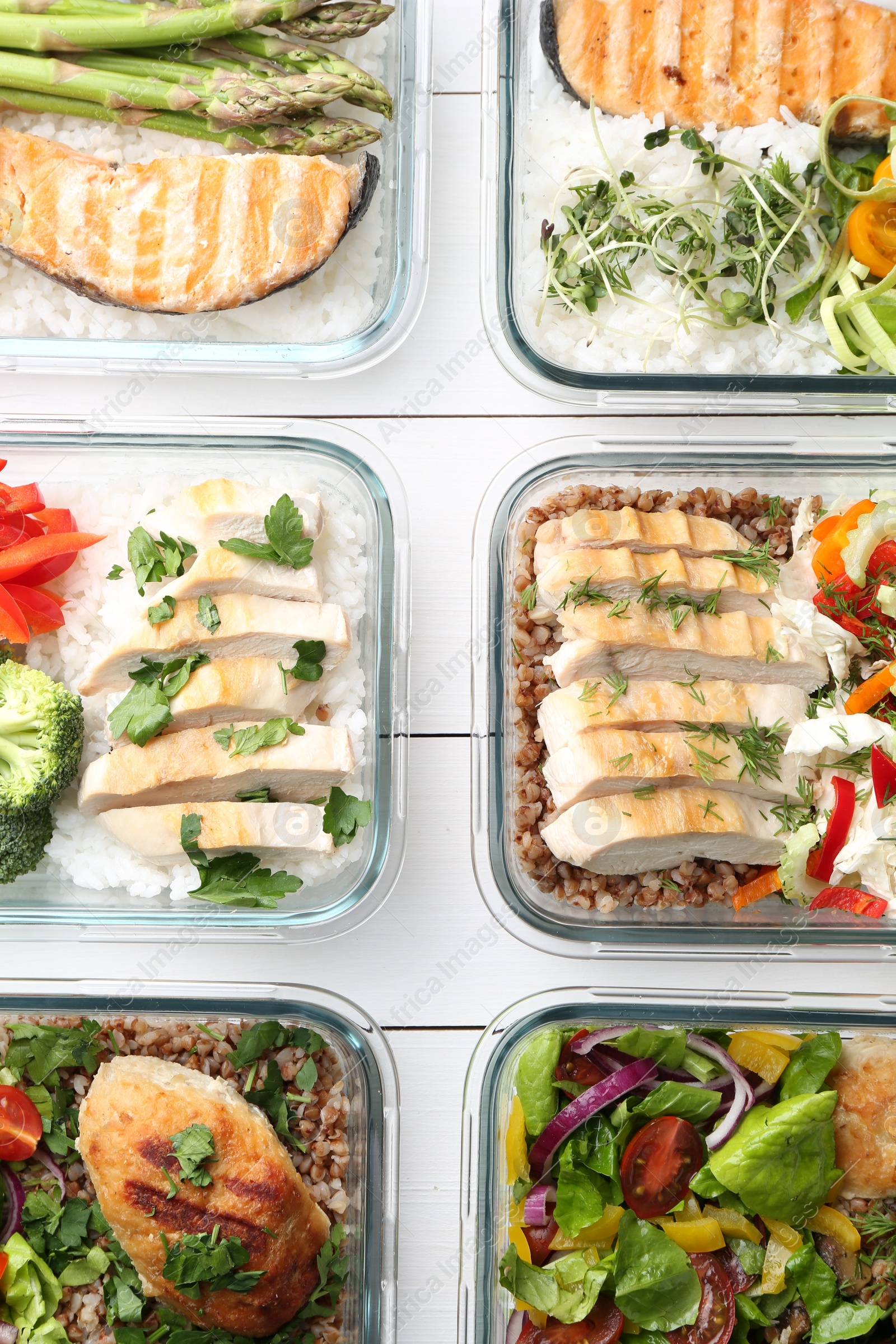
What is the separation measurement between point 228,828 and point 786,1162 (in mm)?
1309

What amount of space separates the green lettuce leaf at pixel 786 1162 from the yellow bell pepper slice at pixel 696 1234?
0.29ft

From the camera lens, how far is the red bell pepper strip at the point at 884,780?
2.13 m

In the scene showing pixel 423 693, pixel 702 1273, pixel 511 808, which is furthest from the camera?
pixel 423 693

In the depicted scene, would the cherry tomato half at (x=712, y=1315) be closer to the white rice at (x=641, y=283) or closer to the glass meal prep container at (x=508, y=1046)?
the glass meal prep container at (x=508, y=1046)

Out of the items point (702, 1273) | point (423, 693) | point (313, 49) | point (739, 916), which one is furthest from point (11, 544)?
point (702, 1273)

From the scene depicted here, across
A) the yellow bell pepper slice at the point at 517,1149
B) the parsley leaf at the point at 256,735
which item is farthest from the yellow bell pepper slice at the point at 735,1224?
the parsley leaf at the point at 256,735

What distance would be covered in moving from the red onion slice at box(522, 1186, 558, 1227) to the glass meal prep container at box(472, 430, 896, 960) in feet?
1.60

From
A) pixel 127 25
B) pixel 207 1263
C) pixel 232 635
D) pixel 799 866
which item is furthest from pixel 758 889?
pixel 127 25

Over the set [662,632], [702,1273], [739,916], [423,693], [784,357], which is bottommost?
[702,1273]

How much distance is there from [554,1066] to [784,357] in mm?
1683

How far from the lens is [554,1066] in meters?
2.14

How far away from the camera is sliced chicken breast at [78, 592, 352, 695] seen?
213cm

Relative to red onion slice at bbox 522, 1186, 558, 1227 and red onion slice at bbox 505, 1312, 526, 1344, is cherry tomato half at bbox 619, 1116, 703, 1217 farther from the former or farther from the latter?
red onion slice at bbox 505, 1312, 526, 1344

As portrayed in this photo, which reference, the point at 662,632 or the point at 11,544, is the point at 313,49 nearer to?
the point at 11,544
